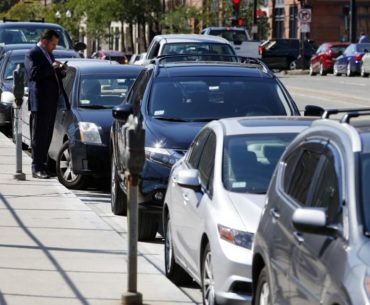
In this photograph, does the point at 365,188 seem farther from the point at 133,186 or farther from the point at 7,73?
the point at 7,73

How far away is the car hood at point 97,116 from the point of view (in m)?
16.4

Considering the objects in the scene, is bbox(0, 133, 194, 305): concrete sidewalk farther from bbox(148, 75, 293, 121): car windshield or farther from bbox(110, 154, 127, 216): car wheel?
bbox(148, 75, 293, 121): car windshield

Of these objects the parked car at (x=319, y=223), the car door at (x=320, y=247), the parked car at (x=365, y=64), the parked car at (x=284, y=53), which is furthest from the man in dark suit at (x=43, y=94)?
the parked car at (x=284, y=53)

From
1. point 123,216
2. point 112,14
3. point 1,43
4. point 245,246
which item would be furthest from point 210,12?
point 245,246

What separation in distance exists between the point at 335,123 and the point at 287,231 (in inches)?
26.3

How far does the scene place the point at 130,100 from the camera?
572 inches

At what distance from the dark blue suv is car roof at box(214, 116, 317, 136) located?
214 cm

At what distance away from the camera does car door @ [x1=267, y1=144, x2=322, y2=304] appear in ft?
22.7

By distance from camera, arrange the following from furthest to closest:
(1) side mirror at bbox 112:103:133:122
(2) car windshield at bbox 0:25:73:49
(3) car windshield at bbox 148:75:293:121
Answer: (2) car windshield at bbox 0:25:73:49
(1) side mirror at bbox 112:103:133:122
(3) car windshield at bbox 148:75:293:121

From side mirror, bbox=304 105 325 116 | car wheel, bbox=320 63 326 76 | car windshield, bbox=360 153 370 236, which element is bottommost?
car wheel, bbox=320 63 326 76

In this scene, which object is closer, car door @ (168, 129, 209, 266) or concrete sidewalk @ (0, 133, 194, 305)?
concrete sidewalk @ (0, 133, 194, 305)

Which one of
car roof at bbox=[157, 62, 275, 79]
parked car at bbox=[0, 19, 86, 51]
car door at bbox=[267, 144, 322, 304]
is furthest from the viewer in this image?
parked car at bbox=[0, 19, 86, 51]

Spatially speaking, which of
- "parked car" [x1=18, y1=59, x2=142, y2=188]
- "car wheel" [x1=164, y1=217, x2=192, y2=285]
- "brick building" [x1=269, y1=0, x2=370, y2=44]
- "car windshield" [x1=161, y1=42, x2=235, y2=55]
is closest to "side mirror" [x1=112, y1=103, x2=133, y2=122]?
"parked car" [x1=18, y1=59, x2=142, y2=188]

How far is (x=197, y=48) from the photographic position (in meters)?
28.1
